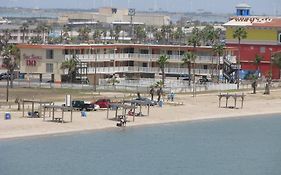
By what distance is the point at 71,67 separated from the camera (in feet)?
304

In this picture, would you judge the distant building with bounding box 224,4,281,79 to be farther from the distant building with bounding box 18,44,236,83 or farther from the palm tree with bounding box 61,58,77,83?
the palm tree with bounding box 61,58,77,83

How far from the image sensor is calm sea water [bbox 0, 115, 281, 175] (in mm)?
50656

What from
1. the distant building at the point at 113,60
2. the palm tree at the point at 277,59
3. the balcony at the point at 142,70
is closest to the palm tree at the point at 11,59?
the distant building at the point at 113,60

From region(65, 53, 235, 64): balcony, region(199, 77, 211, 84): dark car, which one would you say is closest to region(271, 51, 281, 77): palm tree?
region(65, 53, 235, 64): balcony

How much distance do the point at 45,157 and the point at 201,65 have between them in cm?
4795

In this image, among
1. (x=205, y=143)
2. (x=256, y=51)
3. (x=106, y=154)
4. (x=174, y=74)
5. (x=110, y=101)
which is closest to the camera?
(x=106, y=154)

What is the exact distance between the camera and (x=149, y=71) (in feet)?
328

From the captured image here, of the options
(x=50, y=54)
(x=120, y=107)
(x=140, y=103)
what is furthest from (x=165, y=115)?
(x=50, y=54)

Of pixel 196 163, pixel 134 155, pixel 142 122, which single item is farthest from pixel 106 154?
pixel 142 122

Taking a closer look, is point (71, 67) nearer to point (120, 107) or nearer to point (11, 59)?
point (11, 59)

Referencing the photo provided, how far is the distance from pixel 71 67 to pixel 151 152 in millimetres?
36952

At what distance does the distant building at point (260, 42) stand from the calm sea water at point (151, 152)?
38969 mm

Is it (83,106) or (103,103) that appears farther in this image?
(103,103)

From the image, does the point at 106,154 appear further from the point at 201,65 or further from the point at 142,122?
the point at 201,65
